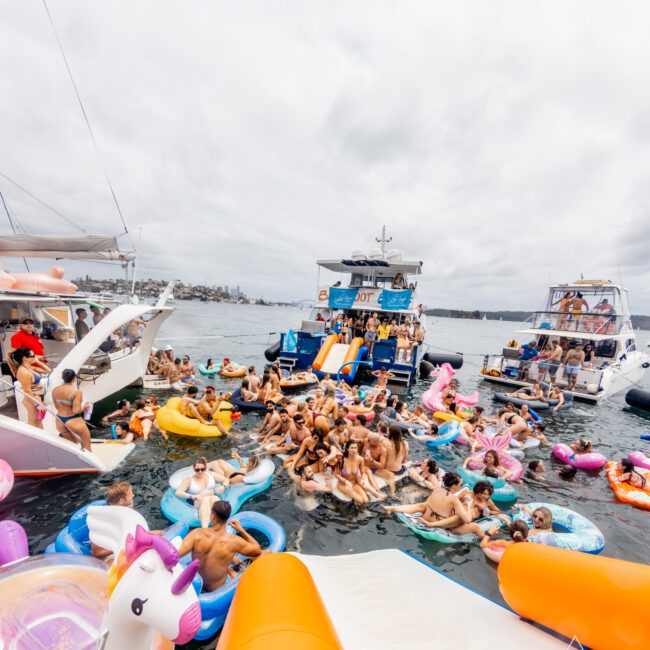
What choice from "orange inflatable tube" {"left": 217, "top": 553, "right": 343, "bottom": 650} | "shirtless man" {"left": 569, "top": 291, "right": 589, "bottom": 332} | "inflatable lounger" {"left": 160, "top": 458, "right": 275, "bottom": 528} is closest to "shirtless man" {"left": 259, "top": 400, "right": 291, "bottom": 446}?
"inflatable lounger" {"left": 160, "top": 458, "right": 275, "bottom": 528}

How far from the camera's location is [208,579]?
379 centimetres

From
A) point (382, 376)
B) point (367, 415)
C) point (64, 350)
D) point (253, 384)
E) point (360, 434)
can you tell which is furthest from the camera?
point (382, 376)

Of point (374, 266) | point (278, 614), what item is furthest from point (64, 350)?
point (374, 266)

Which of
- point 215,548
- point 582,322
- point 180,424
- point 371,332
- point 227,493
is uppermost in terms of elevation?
point 582,322

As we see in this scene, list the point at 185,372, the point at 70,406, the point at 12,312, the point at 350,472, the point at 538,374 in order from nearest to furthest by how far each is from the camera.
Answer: the point at 70,406 → the point at 350,472 → the point at 12,312 → the point at 185,372 → the point at 538,374

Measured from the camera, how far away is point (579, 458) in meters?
8.71

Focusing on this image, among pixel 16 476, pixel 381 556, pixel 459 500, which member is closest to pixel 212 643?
pixel 381 556

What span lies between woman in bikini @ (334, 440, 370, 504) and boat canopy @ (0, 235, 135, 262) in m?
8.42

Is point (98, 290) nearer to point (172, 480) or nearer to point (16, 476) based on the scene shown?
point (16, 476)

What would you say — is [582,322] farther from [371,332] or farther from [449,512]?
[449,512]

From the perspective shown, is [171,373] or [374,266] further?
[374,266]

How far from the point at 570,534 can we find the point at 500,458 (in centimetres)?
282

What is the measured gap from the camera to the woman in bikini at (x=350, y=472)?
21.1 feet

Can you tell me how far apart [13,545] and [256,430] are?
19.6ft
